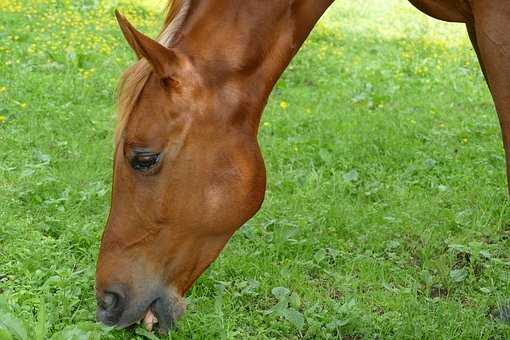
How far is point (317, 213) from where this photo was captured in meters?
4.54

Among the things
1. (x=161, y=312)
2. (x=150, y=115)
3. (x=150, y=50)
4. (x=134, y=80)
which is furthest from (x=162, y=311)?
(x=150, y=50)

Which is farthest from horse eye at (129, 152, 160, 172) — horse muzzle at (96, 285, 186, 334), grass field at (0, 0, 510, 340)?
grass field at (0, 0, 510, 340)

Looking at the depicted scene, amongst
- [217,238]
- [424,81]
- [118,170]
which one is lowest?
[424,81]

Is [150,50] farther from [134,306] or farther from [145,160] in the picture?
[134,306]

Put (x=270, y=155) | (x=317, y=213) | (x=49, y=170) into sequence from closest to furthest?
(x=317, y=213)
(x=49, y=170)
(x=270, y=155)

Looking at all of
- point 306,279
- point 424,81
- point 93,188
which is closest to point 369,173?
point 306,279

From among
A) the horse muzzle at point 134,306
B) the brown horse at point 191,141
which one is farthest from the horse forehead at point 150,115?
the horse muzzle at point 134,306

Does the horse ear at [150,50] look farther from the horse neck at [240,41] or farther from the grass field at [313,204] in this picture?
the grass field at [313,204]

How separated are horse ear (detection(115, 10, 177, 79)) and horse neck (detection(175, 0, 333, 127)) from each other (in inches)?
5.5

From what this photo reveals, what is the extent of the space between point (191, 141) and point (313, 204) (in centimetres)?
202

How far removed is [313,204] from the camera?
467cm

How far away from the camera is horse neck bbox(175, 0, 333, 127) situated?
280cm

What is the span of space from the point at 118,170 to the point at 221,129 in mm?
378

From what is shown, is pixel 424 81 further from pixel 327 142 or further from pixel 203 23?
pixel 203 23
